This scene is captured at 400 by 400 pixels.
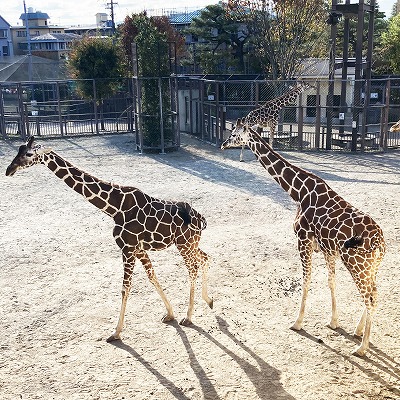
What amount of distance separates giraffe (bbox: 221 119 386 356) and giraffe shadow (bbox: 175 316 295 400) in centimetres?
80

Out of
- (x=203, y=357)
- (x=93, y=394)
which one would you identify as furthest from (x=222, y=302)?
(x=93, y=394)

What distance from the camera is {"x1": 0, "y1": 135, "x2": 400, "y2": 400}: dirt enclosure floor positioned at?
5.09 meters

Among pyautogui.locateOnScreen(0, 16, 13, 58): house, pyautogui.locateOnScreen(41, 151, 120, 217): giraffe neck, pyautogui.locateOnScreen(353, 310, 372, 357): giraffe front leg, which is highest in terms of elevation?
pyautogui.locateOnScreen(0, 16, 13, 58): house

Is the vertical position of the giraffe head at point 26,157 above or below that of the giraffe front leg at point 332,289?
above

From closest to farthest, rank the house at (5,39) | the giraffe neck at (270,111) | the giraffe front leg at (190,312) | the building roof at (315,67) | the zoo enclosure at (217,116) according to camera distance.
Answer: the giraffe front leg at (190,312) → the giraffe neck at (270,111) → the zoo enclosure at (217,116) → the building roof at (315,67) → the house at (5,39)

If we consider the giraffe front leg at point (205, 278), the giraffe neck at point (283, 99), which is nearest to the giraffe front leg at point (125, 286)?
the giraffe front leg at point (205, 278)

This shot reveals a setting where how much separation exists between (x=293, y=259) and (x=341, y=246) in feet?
9.01

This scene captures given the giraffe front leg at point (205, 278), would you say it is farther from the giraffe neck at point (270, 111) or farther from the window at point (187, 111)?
the window at point (187, 111)

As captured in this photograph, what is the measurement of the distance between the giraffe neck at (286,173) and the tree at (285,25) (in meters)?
17.6

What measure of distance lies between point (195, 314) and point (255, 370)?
1.43 m

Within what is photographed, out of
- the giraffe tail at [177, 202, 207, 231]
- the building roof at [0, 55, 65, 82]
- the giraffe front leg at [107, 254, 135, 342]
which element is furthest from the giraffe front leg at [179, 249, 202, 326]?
the building roof at [0, 55, 65, 82]

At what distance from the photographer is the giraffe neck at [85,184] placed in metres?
5.68

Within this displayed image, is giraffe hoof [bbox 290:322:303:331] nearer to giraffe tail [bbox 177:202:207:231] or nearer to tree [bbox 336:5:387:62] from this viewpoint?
giraffe tail [bbox 177:202:207:231]

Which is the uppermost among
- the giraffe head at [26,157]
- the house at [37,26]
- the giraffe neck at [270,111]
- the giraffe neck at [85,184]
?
the house at [37,26]
